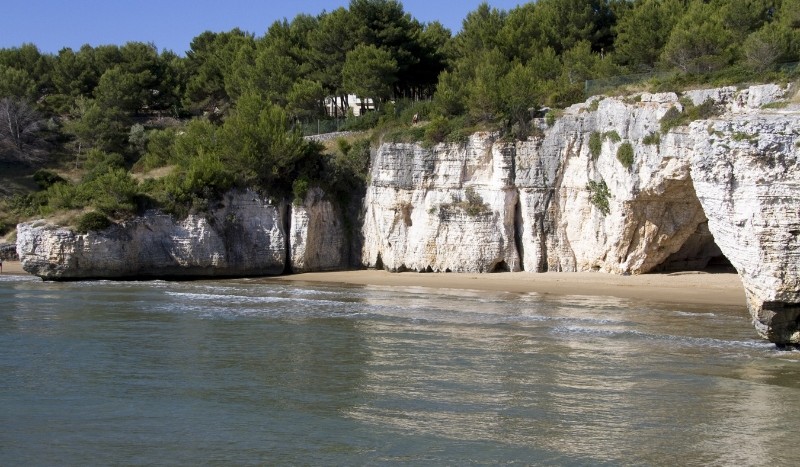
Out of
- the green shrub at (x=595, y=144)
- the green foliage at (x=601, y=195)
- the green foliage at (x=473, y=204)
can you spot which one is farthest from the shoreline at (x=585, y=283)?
the green shrub at (x=595, y=144)

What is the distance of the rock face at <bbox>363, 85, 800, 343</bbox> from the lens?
1011 inches

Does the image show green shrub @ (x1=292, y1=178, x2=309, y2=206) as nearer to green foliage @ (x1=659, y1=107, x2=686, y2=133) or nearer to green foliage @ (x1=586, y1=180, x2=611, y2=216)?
green foliage @ (x1=586, y1=180, x2=611, y2=216)

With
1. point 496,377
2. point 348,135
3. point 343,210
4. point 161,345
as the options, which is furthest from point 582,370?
point 348,135

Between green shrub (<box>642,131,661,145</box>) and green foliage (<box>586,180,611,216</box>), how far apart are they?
2632mm

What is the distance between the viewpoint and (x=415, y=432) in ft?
36.1

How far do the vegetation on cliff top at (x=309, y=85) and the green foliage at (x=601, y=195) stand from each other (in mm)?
1510

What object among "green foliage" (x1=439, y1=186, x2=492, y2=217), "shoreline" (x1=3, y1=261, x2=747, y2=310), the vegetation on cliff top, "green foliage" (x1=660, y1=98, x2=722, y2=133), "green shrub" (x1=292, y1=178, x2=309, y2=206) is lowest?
"shoreline" (x1=3, y1=261, x2=747, y2=310)

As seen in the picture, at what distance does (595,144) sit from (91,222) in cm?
1838

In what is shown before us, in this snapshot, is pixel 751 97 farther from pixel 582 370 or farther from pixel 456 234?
pixel 582 370

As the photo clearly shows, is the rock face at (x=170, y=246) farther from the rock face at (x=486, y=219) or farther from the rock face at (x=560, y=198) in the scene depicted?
the rock face at (x=560, y=198)

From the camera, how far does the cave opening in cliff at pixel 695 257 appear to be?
91.9 feet

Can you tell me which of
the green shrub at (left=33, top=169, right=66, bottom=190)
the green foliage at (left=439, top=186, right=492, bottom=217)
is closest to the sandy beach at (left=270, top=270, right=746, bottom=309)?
the green foliage at (left=439, top=186, right=492, bottom=217)

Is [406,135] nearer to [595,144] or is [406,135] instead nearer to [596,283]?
[595,144]

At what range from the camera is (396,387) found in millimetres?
13375
